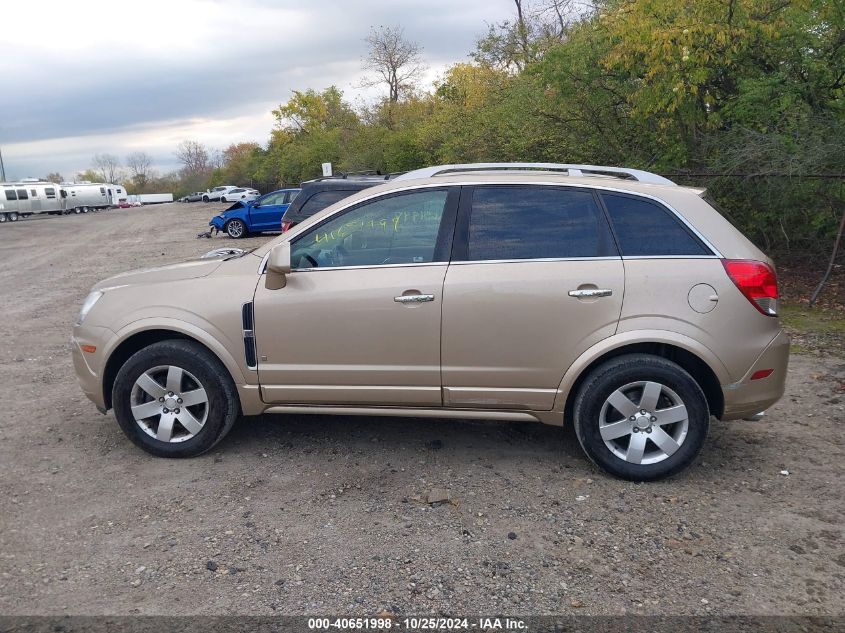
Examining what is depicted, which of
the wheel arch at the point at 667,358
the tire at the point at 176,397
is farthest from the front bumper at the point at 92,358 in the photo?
the wheel arch at the point at 667,358

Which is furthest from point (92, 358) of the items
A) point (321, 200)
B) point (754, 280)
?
point (321, 200)

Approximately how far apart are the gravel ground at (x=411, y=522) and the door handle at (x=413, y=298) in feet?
3.59

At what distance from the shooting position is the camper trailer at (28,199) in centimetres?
5519

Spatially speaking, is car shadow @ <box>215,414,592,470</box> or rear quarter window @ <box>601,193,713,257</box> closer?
rear quarter window @ <box>601,193,713,257</box>

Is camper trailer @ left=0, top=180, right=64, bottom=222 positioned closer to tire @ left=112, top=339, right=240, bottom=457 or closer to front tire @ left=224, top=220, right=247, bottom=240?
front tire @ left=224, top=220, right=247, bottom=240

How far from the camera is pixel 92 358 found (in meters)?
4.84

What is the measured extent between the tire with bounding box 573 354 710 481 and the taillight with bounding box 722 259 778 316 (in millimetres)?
588

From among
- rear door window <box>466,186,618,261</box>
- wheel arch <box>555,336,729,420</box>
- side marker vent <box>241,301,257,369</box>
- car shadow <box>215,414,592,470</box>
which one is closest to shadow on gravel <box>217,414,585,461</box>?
car shadow <box>215,414,592,470</box>

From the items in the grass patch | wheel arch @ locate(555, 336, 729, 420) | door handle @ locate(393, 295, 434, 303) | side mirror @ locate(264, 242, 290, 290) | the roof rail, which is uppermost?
the roof rail

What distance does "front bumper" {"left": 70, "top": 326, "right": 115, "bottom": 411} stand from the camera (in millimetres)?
4793

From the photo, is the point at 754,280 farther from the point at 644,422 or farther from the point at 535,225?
the point at 535,225

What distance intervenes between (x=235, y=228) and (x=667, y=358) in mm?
21742

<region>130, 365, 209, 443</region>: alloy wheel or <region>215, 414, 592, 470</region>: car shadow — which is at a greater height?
<region>130, 365, 209, 443</region>: alloy wheel

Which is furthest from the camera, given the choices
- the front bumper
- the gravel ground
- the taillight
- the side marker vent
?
the front bumper
